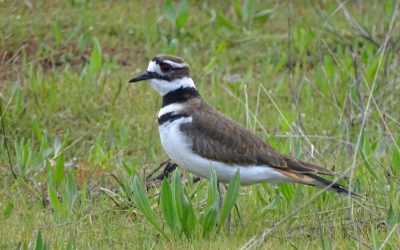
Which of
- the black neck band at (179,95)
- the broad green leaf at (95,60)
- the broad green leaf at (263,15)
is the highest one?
the black neck band at (179,95)

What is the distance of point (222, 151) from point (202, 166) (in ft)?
0.58

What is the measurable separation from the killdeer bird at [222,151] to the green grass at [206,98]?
6.9 inches

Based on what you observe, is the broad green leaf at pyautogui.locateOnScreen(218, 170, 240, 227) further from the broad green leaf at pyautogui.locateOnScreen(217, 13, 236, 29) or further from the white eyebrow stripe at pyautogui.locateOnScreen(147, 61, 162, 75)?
the broad green leaf at pyautogui.locateOnScreen(217, 13, 236, 29)

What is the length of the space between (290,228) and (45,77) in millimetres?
3657

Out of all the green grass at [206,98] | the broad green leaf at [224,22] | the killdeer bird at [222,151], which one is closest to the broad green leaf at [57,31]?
the green grass at [206,98]

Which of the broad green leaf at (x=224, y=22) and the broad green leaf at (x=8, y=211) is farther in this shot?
the broad green leaf at (x=224, y=22)

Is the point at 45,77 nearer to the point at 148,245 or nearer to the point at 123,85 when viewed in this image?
the point at 123,85

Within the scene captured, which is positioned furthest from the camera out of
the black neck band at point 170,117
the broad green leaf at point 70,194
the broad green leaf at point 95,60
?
the broad green leaf at point 95,60

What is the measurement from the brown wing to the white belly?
0.03 meters

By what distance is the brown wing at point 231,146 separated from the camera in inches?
223

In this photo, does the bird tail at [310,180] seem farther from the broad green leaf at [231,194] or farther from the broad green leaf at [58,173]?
the broad green leaf at [58,173]

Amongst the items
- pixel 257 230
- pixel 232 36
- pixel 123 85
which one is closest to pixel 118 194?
pixel 257 230

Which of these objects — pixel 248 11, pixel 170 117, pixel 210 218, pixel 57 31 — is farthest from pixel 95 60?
pixel 210 218

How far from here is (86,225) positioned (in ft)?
18.6
